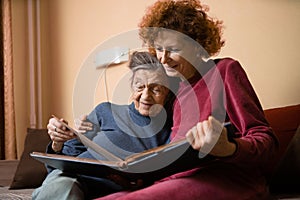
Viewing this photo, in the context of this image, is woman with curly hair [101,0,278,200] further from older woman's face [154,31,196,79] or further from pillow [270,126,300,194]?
pillow [270,126,300,194]

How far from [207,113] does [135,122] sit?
0.32 meters

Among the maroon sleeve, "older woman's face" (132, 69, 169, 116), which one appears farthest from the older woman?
the maroon sleeve

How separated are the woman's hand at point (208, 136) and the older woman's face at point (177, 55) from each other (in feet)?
1.43

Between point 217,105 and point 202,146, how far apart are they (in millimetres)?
297

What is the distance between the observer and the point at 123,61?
8.47 feet

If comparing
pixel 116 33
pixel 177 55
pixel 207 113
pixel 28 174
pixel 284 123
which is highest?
pixel 116 33

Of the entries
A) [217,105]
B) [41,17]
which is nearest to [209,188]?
[217,105]

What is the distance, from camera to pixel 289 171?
5.16 ft

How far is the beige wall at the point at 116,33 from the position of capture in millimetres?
2010

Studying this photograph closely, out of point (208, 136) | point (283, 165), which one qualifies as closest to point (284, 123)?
point (283, 165)

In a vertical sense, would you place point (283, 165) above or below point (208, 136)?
below

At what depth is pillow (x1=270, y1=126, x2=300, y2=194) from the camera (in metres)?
1.57

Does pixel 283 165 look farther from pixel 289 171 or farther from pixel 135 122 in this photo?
pixel 135 122

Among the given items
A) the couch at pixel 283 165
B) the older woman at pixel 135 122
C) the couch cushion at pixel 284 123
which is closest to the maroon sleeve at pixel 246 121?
the older woman at pixel 135 122
